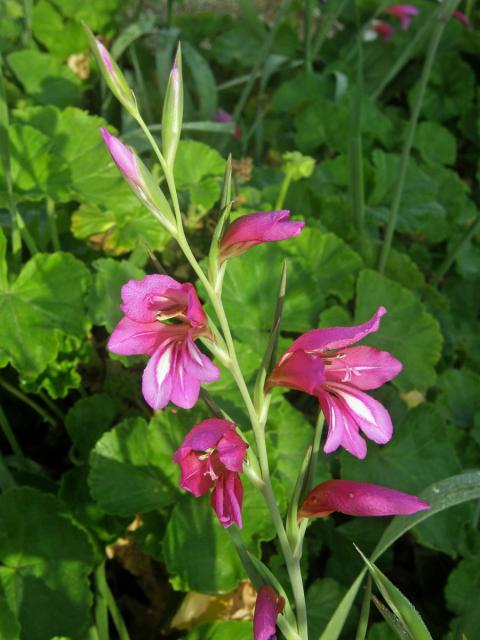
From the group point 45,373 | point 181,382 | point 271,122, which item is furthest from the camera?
point 271,122

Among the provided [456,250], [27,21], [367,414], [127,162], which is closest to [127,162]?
[127,162]

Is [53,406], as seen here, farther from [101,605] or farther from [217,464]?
[217,464]

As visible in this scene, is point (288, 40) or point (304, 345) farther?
point (288, 40)

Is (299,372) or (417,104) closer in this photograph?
(299,372)

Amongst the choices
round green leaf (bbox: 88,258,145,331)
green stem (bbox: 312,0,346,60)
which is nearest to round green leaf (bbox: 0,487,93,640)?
round green leaf (bbox: 88,258,145,331)

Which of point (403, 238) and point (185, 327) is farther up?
point (185, 327)

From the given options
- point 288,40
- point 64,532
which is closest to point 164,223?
point 64,532

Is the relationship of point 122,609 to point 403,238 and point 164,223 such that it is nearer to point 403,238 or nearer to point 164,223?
point 164,223

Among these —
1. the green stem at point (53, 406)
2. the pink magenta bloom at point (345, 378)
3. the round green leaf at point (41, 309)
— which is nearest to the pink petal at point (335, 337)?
the pink magenta bloom at point (345, 378)
